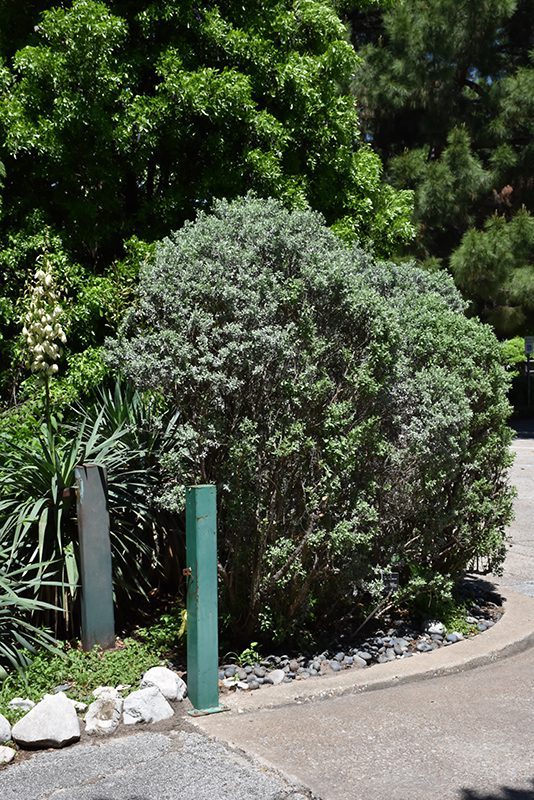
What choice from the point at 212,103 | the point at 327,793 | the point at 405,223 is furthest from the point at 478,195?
the point at 327,793

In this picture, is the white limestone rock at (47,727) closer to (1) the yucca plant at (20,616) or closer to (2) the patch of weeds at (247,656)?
(1) the yucca plant at (20,616)

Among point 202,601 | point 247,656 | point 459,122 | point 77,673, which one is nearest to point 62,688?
point 77,673

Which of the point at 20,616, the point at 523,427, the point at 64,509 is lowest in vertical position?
the point at 20,616

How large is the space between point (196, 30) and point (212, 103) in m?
1.03

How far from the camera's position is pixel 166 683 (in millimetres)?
5035

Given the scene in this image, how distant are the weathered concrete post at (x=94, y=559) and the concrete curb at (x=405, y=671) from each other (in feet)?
3.15

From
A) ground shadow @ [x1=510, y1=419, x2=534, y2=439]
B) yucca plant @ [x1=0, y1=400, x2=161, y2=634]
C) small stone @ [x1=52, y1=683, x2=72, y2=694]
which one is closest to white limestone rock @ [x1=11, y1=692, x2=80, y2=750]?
small stone @ [x1=52, y1=683, x2=72, y2=694]

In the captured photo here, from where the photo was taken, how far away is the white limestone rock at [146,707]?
15.6 feet

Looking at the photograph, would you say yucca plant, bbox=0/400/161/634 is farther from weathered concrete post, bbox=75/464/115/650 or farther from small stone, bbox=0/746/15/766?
small stone, bbox=0/746/15/766

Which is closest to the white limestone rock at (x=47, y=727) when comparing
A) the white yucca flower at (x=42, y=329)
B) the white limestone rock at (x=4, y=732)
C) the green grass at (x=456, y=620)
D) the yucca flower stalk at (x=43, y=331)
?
the white limestone rock at (x=4, y=732)

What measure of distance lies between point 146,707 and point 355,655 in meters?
1.60

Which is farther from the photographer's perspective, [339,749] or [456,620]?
[456,620]

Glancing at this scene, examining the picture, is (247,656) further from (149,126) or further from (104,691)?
(149,126)

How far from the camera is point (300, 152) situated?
30.4 ft
